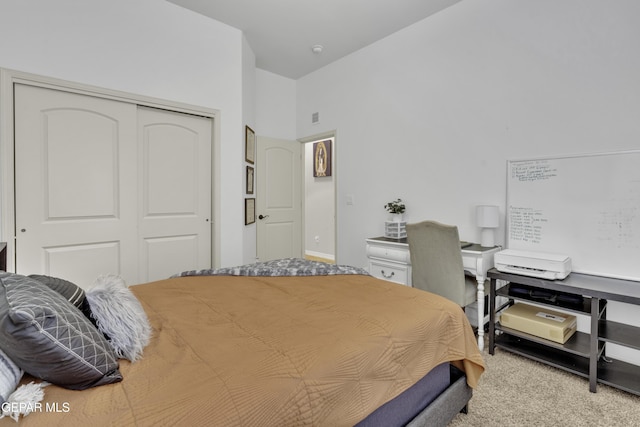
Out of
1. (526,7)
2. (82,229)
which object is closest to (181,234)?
(82,229)

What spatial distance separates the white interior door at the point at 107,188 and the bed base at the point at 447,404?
2667 mm

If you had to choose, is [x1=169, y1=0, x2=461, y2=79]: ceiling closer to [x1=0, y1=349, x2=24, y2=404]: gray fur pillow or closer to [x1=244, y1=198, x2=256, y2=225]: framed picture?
[x1=244, y1=198, x2=256, y2=225]: framed picture

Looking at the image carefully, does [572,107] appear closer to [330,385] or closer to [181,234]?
[330,385]

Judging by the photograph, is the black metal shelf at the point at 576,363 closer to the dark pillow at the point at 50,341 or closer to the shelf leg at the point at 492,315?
the shelf leg at the point at 492,315

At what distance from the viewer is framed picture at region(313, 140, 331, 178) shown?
5945mm

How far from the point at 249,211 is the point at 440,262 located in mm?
2321

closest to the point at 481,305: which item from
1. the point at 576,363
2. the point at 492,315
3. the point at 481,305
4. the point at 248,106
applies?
the point at 481,305

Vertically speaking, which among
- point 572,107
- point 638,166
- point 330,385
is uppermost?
point 572,107

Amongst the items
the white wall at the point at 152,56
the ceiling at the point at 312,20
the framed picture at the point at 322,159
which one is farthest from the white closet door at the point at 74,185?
the framed picture at the point at 322,159

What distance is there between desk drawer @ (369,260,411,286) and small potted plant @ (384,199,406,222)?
1.79ft

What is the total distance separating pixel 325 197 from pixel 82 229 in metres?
4.00

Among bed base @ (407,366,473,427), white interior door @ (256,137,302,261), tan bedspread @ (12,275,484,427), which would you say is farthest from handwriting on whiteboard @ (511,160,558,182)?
white interior door @ (256,137,302,261)

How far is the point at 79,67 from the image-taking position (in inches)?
102

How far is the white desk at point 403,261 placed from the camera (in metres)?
2.49
